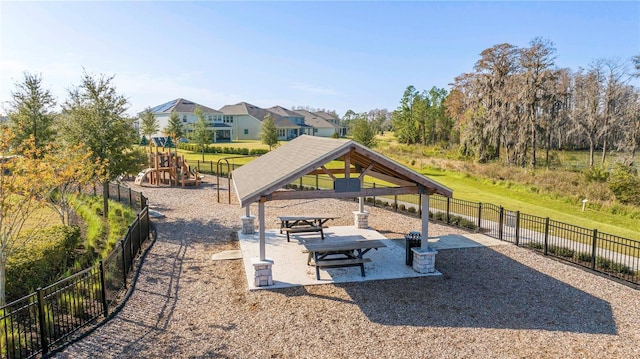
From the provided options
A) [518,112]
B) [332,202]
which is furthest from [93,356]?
[518,112]

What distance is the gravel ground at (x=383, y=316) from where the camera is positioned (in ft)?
22.3

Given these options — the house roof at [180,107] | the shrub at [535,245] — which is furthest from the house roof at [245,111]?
the shrub at [535,245]

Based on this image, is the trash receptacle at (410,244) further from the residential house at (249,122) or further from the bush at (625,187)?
the residential house at (249,122)

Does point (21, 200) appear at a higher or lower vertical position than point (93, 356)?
higher

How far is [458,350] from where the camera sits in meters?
6.76

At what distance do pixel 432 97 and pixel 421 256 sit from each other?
67.3m

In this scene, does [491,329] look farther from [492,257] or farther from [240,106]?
[240,106]

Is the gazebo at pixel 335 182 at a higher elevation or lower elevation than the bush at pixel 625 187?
higher

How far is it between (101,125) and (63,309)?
9284 mm

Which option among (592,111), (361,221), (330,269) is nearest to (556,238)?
(361,221)

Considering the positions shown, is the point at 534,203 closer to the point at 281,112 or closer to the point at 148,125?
the point at 148,125

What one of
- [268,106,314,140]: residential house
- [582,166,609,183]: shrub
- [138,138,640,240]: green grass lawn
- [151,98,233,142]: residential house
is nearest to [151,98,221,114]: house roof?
[151,98,233,142]: residential house

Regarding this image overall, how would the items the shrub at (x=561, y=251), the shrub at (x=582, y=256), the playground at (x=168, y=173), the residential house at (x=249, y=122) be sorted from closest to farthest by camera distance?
the shrub at (x=582, y=256) < the shrub at (x=561, y=251) < the playground at (x=168, y=173) < the residential house at (x=249, y=122)

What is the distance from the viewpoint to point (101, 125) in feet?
50.6
